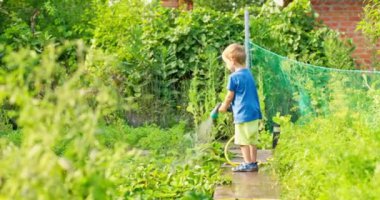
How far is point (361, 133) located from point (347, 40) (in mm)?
7638

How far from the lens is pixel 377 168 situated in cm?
371

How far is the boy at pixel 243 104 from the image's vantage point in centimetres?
769

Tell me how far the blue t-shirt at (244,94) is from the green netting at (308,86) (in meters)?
0.64

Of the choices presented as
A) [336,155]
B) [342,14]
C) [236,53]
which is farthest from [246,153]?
[342,14]

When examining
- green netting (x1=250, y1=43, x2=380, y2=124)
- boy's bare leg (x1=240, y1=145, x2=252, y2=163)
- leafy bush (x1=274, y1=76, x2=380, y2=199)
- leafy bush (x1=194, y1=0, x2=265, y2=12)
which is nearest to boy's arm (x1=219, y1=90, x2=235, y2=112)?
boy's bare leg (x1=240, y1=145, x2=252, y2=163)

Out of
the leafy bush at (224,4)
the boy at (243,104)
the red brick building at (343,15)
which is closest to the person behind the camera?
the boy at (243,104)

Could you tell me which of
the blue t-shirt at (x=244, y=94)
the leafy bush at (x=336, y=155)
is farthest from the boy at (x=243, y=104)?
the leafy bush at (x=336, y=155)

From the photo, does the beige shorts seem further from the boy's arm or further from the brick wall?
the brick wall

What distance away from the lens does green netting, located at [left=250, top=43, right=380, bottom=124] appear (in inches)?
299

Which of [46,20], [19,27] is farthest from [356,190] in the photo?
[46,20]

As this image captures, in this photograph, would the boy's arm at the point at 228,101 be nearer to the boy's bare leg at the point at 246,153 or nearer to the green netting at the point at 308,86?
the boy's bare leg at the point at 246,153

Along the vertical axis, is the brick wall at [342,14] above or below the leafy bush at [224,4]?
below

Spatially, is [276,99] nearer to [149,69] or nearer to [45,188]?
[149,69]

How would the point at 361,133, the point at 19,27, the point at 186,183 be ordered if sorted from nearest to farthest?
the point at 361,133
the point at 186,183
the point at 19,27
